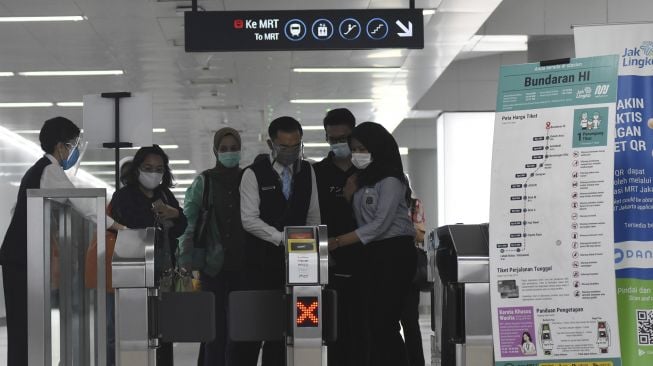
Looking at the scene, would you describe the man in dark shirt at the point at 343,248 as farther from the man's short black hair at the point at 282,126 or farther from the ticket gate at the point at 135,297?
the ticket gate at the point at 135,297

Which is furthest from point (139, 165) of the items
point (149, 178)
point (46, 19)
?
point (46, 19)

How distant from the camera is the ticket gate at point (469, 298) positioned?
5.14m

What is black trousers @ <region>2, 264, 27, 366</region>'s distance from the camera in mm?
5559

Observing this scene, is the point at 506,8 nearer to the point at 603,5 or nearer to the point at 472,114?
the point at 603,5

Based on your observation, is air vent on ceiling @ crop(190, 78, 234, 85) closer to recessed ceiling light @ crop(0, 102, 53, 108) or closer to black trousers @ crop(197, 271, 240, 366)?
recessed ceiling light @ crop(0, 102, 53, 108)

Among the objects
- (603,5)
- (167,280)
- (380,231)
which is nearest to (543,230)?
(380,231)

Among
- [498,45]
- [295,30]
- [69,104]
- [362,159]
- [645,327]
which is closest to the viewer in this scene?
[645,327]

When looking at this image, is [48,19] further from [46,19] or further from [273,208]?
[273,208]

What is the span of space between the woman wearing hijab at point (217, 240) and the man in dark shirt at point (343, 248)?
0.72m

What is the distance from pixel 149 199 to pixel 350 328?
1.68 m

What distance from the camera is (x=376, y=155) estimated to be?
598 cm

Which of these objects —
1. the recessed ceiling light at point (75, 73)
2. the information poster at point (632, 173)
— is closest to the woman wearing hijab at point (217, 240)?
the information poster at point (632, 173)

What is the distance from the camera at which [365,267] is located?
5.94 m

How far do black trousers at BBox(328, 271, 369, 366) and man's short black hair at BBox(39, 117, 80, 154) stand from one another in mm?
1713
